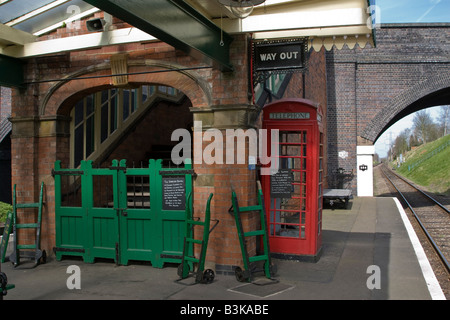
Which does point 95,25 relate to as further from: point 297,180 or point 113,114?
point 297,180

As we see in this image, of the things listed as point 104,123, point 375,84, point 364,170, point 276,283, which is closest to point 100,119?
point 104,123

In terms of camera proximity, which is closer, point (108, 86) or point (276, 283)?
point (276, 283)

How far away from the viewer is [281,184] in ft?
23.9

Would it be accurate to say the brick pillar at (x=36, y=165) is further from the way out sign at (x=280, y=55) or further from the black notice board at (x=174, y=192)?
the way out sign at (x=280, y=55)

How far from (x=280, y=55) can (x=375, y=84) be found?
16035 millimetres

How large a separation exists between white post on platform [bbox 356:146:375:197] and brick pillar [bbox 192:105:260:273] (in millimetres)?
15431

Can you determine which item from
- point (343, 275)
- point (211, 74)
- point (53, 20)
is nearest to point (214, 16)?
point (211, 74)

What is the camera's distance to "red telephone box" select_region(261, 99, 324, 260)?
7180 mm

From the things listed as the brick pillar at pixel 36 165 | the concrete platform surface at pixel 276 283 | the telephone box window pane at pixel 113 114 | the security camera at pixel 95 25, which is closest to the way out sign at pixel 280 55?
the security camera at pixel 95 25

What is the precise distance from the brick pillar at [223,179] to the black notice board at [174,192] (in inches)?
11.9

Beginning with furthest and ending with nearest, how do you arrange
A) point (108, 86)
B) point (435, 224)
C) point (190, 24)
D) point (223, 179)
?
point (435, 224)
point (108, 86)
point (223, 179)
point (190, 24)

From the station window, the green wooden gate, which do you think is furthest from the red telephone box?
the station window

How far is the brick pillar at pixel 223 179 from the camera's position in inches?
255

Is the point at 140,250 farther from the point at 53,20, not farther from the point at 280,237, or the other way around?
the point at 53,20
